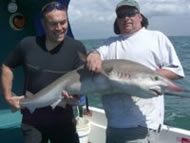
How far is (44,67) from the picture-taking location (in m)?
3.84

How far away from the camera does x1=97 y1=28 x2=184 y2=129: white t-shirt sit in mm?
3525

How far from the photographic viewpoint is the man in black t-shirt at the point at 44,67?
383 centimetres

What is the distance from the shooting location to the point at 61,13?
3719mm

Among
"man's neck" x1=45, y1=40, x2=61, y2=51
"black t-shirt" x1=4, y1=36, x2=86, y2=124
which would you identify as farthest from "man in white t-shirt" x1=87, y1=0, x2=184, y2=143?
"man's neck" x1=45, y1=40, x2=61, y2=51

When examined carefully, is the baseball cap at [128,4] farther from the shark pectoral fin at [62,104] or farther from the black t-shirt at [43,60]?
the shark pectoral fin at [62,104]

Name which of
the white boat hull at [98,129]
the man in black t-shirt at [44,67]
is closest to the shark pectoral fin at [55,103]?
the man in black t-shirt at [44,67]

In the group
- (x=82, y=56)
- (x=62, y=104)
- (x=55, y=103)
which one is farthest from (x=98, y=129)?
(x=82, y=56)

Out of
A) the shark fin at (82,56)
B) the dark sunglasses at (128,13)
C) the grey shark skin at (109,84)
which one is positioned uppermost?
the dark sunglasses at (128,13)

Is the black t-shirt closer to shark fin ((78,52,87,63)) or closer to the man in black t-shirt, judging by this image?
the man in black t-shirt

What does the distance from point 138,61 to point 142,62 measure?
4 cm

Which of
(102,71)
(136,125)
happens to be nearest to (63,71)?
(102,71)

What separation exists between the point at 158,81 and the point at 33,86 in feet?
4.08

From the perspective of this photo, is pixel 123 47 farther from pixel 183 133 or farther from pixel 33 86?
pixel 183 133

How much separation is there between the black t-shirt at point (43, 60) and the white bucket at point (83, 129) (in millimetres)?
2224
